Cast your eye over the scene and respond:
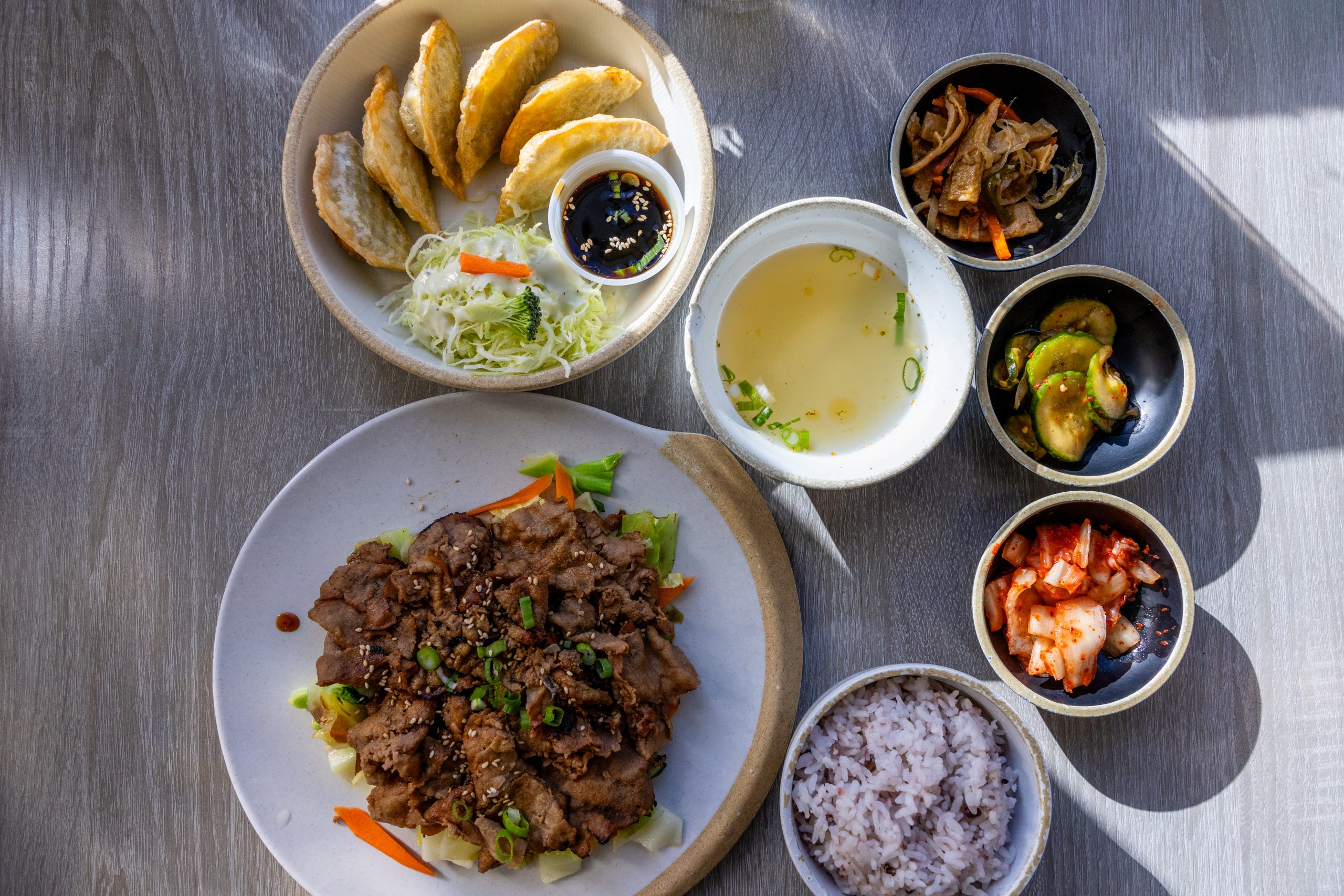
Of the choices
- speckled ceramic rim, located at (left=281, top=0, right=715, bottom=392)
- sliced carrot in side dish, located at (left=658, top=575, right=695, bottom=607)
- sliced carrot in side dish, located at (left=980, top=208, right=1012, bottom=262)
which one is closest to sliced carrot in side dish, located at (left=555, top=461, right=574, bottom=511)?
speckled ceramic rim, located at (left=281, top=0, right=715, bottom=392)

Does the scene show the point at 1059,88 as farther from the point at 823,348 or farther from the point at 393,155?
the point at 393,155

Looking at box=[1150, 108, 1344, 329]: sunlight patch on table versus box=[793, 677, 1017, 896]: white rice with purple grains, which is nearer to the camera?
box=[793, 677, 1017, 896]: white rice with purple grains

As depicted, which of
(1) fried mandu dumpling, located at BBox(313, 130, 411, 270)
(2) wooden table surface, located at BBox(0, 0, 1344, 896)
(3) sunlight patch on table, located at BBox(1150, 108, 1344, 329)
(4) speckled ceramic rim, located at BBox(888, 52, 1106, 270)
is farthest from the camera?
(3) sunlight patch on table, located at BBox(1150, 108, 1344, 329)

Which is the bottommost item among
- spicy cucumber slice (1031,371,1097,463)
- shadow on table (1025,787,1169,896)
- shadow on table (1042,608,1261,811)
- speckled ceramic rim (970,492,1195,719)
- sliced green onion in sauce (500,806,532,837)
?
shadow on table (1025,787,1169,896)

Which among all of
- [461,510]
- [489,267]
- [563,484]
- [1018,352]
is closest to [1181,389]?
[1018,352]

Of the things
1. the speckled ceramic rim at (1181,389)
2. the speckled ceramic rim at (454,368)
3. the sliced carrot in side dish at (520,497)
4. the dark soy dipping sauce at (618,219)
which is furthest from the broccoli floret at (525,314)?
the speckled ceramic rim at (1181,389)

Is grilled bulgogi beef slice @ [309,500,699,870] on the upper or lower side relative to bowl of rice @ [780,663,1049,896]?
upper

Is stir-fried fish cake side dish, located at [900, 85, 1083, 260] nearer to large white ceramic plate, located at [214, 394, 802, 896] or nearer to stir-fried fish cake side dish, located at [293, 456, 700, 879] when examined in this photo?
large white ceramic plate, located at [214, 394, 802, 896]

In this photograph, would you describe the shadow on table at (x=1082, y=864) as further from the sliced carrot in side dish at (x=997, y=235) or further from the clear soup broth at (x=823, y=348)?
the sliced carrot in side dish at (x=997, y=235)

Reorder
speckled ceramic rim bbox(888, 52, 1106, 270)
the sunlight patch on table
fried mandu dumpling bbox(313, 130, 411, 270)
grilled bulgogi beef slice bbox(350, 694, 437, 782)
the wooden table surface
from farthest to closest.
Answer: the sunlight patch on table < the wooden table surface < speckled ceramic rim bbox(888, 52, 1106, 270) < fried mandu dumpling bbox(313, 130, 411, 270) < grilled bulgogi beef slice bbox(350, 694, 437, 782)
